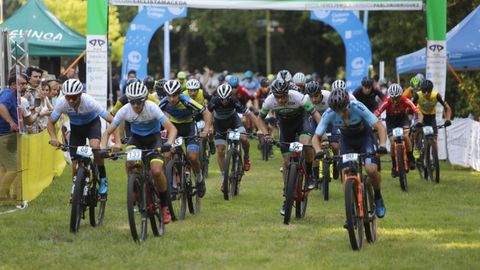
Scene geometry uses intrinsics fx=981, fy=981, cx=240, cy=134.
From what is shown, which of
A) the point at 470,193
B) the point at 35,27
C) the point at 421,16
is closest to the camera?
the point at 470,193

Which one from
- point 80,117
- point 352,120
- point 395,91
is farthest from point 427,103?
point 80,117

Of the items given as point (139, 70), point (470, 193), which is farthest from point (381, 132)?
point (139, 70)

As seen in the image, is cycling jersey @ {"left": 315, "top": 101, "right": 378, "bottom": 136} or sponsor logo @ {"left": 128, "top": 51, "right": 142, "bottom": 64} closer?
cycling jersey @ {"left": 315, "top": 101, "right": 378, "bottom": 136}

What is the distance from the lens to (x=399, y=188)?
55.0ft

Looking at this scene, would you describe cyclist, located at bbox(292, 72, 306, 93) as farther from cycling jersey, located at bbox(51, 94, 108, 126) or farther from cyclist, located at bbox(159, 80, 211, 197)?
cycling jersey, located at bbox(51, 94, 108, 126)

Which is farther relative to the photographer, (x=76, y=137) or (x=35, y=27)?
(x=35, y=27)

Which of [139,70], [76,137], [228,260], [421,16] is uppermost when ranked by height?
[421,16]

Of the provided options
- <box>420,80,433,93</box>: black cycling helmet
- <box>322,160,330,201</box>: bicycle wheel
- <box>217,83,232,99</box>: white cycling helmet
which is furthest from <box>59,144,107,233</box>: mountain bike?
<box>420,80,433,93</box>: black cycling helmet

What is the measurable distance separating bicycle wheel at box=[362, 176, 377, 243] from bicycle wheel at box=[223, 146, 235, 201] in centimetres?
376

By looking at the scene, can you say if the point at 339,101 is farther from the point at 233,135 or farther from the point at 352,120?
the point at 233,135

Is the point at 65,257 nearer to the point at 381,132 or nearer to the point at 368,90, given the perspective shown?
the point at 381,132

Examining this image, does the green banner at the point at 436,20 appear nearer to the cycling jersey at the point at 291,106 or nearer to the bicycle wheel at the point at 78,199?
the cycling jersey at the point at 291,106

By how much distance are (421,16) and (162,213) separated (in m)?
25.1

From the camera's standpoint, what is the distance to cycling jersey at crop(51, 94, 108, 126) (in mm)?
12156
